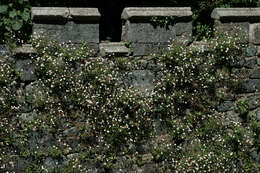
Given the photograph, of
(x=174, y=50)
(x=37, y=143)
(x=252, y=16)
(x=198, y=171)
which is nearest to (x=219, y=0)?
(x=252, y=16)

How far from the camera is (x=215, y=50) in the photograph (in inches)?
196

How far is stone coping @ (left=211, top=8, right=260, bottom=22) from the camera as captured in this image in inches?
191

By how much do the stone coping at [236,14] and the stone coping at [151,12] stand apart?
40 cm

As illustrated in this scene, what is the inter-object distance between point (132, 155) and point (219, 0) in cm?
293

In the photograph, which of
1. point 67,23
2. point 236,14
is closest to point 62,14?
point 67,23

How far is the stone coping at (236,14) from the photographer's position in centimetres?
486

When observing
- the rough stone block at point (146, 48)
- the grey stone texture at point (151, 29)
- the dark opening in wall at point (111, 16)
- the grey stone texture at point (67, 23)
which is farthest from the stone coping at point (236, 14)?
the dark opening in wall at point (111, 16)

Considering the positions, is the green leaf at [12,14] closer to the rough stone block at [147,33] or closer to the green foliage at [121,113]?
the green foliage at [121,113]

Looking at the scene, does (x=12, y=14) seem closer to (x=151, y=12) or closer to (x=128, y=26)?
(x=128, y=26)

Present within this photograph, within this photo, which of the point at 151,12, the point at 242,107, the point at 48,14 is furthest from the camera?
the point at 242,107

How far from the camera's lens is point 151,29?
4.71 m

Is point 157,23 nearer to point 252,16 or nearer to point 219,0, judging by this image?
point 252,16

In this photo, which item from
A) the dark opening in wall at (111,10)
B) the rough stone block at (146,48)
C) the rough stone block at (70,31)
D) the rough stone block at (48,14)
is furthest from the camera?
the dark opening in wall at (111,10)

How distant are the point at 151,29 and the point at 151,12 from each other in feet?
0.67
